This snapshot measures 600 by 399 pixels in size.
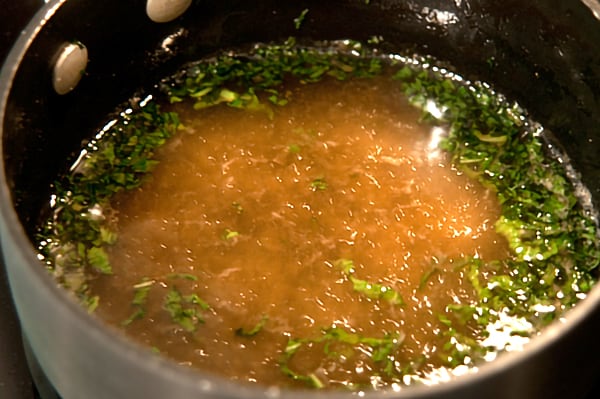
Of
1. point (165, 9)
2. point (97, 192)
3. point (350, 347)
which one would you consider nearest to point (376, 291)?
point (350, 347)

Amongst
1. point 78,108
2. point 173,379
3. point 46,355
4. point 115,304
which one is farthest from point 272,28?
point 173,379

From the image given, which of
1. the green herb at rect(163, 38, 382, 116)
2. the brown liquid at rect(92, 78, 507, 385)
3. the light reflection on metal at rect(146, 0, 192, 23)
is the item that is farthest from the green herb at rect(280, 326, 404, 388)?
the light reflection on metal at rect(146, 0, 192, 23)

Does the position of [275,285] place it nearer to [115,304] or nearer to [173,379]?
[115,304]

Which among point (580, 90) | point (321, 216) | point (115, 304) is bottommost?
point (115, 304)

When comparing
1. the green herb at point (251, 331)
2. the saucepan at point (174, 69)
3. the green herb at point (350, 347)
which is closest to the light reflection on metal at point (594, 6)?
the saucepan at point (174, 69)

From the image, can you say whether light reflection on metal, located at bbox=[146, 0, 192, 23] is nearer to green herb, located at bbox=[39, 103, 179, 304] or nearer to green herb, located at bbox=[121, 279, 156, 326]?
green herb, located at bbox=[39, 103, 179, 304]

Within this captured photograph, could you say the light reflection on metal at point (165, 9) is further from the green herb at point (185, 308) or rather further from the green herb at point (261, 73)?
the green herb at point (185, 308)
